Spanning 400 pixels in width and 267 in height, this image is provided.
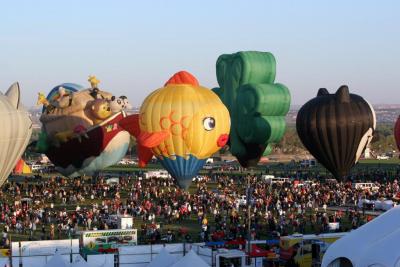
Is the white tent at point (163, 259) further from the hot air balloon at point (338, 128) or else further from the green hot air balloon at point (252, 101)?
the green hot air balloon at point (252, 101)

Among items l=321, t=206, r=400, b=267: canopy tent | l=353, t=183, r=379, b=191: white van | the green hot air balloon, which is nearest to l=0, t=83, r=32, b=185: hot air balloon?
the green hot air balloon

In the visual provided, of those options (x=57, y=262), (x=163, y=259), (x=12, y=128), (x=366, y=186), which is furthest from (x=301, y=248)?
(x=366, y=186)

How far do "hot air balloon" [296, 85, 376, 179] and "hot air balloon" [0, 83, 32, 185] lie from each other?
10239 millimetres

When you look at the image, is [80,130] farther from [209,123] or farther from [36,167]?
[36,167]

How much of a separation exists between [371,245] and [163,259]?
475 cm

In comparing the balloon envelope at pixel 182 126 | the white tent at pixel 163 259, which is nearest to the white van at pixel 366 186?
the balloon envelope at pixel 182 126

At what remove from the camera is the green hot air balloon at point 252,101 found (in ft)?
128

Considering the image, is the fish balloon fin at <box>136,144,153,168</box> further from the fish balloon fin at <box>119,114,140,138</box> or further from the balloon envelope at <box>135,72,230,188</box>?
the fish balloon fin at <box>119,114,140,138</box>

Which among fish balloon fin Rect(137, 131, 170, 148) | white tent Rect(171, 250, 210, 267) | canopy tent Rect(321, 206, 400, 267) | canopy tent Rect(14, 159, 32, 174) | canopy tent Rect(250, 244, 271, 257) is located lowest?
canopy tent Rect(250, 244, 271, 257)

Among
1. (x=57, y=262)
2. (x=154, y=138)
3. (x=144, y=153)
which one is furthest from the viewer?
(x=144, y=153)

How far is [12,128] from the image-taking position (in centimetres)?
2741

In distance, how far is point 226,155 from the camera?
7006 cm

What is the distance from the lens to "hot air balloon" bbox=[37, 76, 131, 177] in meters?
37.7

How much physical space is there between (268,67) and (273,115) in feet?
8.44
